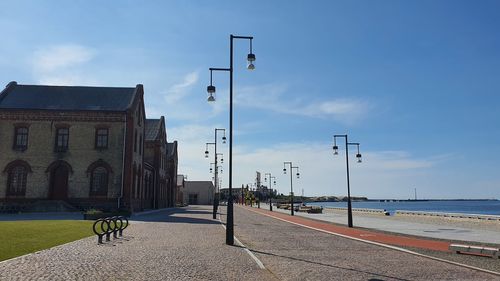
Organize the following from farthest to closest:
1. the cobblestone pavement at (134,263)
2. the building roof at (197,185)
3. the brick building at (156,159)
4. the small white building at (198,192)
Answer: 1. the building roof at (197,185)
2. the small white building at (198,192)
3. the brick building at (156,159)
4. the cobblestone pavement at (134,263)

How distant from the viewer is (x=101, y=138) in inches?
1657

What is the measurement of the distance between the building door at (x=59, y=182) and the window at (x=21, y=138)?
3.74 m

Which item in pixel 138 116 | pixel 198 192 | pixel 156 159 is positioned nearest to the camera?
pixel 138 116

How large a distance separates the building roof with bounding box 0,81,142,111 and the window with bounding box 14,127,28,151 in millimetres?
2149

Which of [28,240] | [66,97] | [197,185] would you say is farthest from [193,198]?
[28,240]

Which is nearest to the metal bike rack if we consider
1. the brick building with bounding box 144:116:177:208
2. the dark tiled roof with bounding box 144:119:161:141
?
the brick building with bounding box 144:116:177:208

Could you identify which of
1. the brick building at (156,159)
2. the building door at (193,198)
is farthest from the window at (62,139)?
the building door at (193,198)

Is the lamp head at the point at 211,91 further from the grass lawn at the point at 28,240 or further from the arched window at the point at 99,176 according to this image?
the arched window at the point at 99,176

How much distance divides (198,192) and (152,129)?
200 feet

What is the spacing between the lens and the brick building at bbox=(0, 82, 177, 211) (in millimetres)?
40500

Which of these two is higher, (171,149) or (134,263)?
(171,149)

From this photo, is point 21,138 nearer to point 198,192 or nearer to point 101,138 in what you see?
point 101,138

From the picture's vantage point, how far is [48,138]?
4153 centimetres

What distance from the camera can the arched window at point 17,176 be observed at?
4041cm
